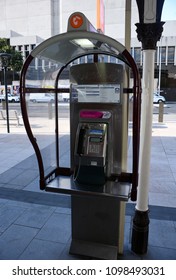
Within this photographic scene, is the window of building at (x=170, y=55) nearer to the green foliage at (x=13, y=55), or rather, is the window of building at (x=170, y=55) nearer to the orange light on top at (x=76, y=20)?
the green foliage at (x=13, y=55)

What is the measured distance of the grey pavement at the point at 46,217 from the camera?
8.18ft

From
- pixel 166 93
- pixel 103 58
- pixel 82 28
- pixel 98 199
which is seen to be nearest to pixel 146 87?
pixel 103 58

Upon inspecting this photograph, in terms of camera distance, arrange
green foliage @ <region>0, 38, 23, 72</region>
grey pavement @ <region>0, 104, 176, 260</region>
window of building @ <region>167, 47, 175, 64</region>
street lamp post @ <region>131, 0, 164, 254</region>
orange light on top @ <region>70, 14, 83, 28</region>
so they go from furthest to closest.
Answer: window of building @ <region>167, 47, 175, 64</region> < green foliage @ <region>0, 38, 23, 72</region> < grey pavement @ <region>0, 104, 176, 260</region> < street lamp post @ <region>131, 0, 164, 254</region> < orange light on top @ <region>70, 14, 83, 28</region>

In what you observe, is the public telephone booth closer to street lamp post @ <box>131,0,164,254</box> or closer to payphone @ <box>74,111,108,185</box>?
payphone @ <box>74,111,108,185</box>

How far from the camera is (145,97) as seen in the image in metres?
2.16

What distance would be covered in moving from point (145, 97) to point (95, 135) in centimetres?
55

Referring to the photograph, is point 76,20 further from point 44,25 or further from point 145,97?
point 44,25

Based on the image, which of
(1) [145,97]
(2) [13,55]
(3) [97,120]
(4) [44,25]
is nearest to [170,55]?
(4) [44,25]

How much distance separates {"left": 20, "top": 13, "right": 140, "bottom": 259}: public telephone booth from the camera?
2082 millimetres

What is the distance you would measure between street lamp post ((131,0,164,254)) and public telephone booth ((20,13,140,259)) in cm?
13

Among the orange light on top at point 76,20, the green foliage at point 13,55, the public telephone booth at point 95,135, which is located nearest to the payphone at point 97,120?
the public telephone booth at point 95,135

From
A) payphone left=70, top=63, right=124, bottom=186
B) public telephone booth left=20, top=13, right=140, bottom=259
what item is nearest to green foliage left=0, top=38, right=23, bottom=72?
public telephone booth left=20, top=13, right=140, bottom=259

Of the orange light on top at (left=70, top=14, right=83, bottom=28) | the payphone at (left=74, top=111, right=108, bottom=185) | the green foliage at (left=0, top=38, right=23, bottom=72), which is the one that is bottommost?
the payphone at (left=74, top=111, right=108, bottom=185)
